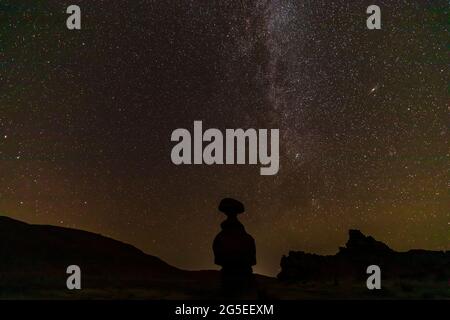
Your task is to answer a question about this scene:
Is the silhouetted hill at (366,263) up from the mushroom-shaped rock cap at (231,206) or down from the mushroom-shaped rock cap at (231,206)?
down

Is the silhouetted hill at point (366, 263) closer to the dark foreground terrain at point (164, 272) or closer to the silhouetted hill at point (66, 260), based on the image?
the dark foreground terrain at point (164, 272)

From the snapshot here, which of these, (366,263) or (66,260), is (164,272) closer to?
(66,260)

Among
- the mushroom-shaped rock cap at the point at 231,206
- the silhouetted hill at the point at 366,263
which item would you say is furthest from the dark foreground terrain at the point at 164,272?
the mushroom-shaped rock cap at the point at 231,206

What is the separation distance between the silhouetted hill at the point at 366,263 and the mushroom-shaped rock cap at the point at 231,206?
1.35 feet

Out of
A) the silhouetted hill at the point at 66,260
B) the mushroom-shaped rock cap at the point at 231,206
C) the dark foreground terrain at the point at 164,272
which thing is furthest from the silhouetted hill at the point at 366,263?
the silhouetted hill at the point at 66,260

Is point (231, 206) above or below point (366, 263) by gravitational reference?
above

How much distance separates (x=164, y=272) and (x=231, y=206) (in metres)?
0.58

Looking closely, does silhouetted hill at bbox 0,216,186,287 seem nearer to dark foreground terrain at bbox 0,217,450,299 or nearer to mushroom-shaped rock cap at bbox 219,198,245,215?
dark foreground terrain at bbox 0,217,450,299

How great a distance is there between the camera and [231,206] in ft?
14.2

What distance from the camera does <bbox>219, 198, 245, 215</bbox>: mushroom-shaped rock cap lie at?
4.32m

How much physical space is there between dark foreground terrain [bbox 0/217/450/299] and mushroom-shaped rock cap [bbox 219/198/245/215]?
1.32ft

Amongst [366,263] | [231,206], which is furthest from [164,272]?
[366,263]

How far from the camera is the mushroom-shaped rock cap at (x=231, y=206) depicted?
4.32m
